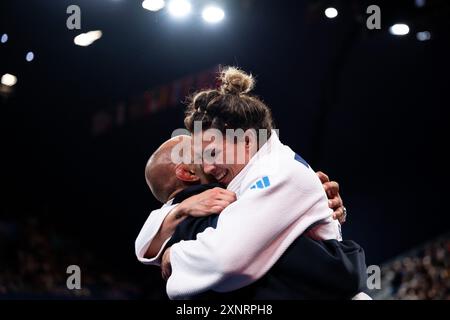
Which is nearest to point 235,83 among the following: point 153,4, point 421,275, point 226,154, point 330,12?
point 226,154

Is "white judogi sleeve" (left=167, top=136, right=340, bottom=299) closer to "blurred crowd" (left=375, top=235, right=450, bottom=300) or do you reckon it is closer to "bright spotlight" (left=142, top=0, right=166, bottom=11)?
"bright spotlight" (left=142, top=0, right=166, bottom=11)

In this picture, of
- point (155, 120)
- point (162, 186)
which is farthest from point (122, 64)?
point (162, 186)

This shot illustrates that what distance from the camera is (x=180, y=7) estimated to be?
4.73 metres

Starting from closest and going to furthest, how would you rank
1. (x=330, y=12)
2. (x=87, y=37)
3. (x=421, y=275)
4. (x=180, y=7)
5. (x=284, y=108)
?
(x=180, y=7) < (x=87, y=37) < (x=421, y=275) < (x=330, y=12) < (x=284, y=108)

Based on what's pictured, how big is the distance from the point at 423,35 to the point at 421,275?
231cm

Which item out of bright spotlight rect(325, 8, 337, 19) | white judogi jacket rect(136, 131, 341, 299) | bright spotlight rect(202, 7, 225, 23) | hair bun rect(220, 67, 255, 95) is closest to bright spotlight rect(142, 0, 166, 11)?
bright spotlight rect(202, 7, 225, 23)

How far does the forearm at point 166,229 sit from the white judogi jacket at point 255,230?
130mm

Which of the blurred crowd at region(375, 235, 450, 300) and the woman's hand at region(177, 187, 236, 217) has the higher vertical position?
the woman's hand at region(177, 187, 236, 217)

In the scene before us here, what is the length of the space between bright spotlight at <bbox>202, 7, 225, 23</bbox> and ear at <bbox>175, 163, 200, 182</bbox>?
2819 millimetres

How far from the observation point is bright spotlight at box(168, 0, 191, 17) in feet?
15.4

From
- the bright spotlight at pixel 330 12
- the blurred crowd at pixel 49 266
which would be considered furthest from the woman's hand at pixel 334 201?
the blurred crowd at pixel 49 266

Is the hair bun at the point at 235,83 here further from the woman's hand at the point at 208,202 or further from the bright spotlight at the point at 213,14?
the bright spotlight at the point at 213,14

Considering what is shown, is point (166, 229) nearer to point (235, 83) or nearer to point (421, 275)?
point (235, 83)

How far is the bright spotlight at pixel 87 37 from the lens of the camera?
186 inches
